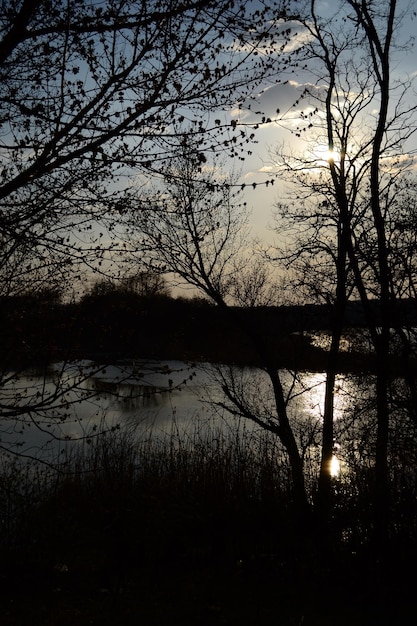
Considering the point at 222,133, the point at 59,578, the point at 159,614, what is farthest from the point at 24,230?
the point at 59,578

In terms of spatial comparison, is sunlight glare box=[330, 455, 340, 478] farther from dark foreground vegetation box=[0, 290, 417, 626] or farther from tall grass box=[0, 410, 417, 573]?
dark foreground vegetation box=[0, 290, 417, 626]

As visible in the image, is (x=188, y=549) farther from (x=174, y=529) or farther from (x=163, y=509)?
(x=163, y=509)

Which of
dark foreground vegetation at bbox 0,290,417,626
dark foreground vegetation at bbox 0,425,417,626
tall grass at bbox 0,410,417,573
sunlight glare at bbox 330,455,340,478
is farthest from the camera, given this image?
sunlight glare at bbox 330,455,340,478

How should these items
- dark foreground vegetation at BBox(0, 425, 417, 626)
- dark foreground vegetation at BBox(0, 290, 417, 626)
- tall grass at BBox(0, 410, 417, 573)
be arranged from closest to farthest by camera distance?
1. dark foreground vegetation at BBox(0, 290, 417, 626)
2. dark foreground vegetation at BBox(0, 425, 417, 626)
3. tall grass at BBox(0, 410, 417, 573)

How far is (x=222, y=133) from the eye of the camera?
15.5 feet

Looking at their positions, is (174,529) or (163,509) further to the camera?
(163,509)

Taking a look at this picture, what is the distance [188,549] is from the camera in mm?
10953

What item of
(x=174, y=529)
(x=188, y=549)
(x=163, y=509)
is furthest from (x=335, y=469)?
(x=188, y=549)

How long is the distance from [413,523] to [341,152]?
7.99 m

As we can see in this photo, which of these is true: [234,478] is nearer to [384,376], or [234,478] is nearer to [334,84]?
[384,376]

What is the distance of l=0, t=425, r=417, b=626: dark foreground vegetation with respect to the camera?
25.5 feet

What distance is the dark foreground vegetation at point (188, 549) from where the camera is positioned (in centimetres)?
777

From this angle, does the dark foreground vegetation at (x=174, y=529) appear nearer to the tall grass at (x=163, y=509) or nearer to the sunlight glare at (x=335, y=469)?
the tall grass at (x=163, y=509)

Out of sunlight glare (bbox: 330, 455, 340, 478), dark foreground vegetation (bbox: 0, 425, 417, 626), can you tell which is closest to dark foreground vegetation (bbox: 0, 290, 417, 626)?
dark foreground vegetation (bbox: 0, 425, 417, 626)
